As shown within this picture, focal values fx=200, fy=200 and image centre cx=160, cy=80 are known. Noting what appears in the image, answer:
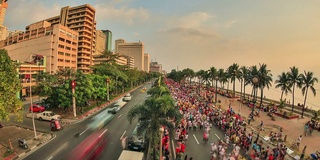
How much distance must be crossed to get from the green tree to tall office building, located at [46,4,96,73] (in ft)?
246

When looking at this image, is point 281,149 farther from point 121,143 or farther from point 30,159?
point 30,159

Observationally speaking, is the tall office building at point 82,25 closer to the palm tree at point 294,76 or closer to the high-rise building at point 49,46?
the high-rise building at point 49,46

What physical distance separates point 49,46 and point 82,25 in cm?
2465

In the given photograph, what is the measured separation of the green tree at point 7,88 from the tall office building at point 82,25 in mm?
74862

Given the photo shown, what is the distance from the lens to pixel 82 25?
305ft

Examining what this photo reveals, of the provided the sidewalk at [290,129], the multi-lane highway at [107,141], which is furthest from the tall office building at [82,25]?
the sidewalk at [290,129]

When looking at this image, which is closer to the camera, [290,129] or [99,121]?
[99,121]

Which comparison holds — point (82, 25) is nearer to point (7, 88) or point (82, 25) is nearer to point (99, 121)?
point (99, 121)

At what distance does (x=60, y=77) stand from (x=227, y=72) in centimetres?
6049

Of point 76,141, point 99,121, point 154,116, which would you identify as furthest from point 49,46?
point 154,116

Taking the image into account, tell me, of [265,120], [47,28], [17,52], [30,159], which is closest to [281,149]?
[265,120]

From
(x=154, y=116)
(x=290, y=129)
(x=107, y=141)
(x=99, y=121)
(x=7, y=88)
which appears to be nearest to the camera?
(x=154, y=116)

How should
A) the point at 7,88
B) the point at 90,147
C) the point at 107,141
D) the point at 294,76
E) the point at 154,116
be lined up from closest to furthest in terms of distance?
the point at 154,116, the point at 7,88, the point at 90,147, the point at 107,141, the point at 294,76

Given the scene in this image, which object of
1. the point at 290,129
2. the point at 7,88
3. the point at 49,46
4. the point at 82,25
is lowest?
the point at 290,129
